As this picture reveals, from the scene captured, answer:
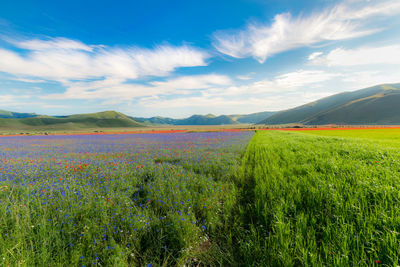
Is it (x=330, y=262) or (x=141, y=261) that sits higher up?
(x=330, y=262)

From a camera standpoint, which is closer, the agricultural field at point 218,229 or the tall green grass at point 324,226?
the tall green grass at point 324,226

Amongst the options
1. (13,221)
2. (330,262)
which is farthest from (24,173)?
(330,262)

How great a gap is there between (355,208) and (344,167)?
3845 mm

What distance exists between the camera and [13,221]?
3.63m

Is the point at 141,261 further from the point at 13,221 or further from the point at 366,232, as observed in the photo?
the point at 366,232

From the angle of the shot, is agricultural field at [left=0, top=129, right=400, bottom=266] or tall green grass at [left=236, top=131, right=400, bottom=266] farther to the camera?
agricultural field at [left=0, top=129, right=400, bottom=266]

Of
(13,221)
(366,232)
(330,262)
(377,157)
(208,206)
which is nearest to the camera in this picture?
(330,262)

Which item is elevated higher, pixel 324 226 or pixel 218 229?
pixel 324 226

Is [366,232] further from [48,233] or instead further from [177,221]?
[48,233]

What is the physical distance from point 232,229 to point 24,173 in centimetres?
1092

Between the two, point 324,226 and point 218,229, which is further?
point 218,229

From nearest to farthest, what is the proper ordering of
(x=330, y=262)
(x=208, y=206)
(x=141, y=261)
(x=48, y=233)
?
1. (x=330, y=262)
2. (x=141, y=261)
3. (x=48, y=233)
4. (x=208, y=206)

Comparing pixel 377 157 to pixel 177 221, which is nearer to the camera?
pixel 177 221

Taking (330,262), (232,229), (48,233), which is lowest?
(232,229)
